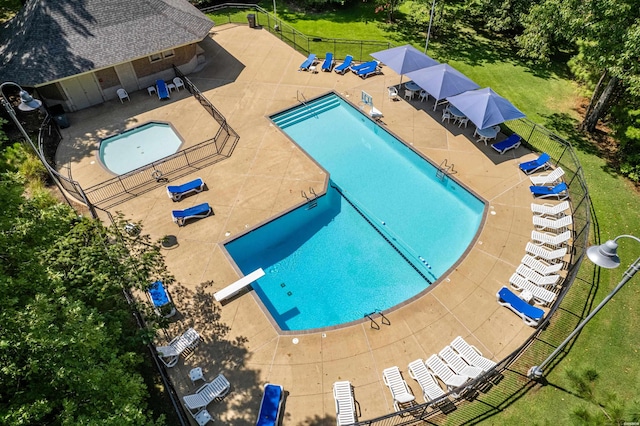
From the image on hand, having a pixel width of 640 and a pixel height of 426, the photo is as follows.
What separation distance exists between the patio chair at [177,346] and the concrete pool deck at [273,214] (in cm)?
31

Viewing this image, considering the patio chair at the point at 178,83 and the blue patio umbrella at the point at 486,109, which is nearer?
the blue patio umbrella at the point at 486,109

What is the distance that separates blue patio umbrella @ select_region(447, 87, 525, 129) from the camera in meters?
20.5

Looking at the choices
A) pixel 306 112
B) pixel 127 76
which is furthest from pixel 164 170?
pixel 306 112

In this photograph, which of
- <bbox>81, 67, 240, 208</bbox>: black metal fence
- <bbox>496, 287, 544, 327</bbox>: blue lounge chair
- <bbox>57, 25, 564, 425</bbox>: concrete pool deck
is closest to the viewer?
<bbox>57, 25, 564, 425</bbox>: concrete pool deck

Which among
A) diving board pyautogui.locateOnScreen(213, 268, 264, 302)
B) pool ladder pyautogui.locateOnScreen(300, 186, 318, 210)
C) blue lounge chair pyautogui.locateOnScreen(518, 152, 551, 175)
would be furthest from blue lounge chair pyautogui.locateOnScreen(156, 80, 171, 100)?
blue lounge chair pyautogui.locateOnScreen(518, 152, 551, 175)

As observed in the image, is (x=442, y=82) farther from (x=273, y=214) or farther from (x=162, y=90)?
(x=162, y=90)

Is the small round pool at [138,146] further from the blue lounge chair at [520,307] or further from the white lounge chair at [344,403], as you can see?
the blue lounge chair at [520,307]

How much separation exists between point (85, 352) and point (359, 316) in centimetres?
1013

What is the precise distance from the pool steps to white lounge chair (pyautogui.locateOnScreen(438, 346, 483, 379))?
53.7 ft

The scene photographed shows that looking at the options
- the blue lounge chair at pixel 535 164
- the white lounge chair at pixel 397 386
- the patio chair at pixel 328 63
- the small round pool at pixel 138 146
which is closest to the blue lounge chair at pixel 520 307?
the white lounge chair at pixel 397 386

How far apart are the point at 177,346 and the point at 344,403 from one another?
6133 millimetres

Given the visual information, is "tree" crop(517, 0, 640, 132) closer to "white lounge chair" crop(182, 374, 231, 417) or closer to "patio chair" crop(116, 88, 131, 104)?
"white lounge chair" crop(182, 374, 231, 417)

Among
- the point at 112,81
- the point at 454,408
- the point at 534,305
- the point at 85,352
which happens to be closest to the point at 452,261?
the point at 534,305

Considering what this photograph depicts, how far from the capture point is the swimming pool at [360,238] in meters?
16.3
